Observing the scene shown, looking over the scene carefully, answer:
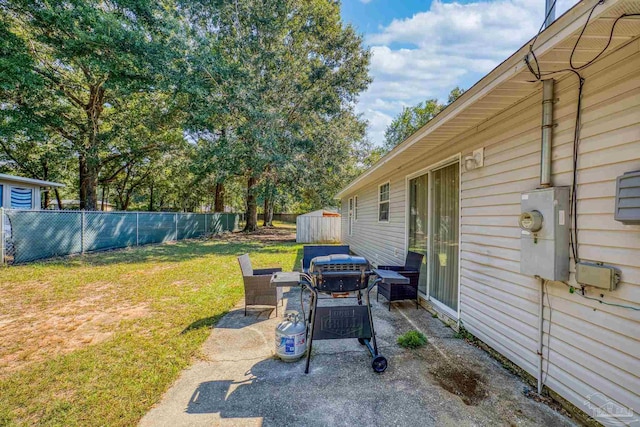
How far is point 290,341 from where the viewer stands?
2746 mm

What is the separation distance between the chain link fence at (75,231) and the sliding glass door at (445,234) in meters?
9.60

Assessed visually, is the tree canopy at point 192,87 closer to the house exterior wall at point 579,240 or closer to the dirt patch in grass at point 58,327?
the dirt patch in grass at point 58,327

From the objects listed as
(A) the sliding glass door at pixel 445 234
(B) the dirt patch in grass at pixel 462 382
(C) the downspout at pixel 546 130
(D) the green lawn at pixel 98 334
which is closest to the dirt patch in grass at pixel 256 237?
(D) the green lawn at pixel 98 334

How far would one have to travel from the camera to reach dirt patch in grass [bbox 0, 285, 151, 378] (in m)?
2.99

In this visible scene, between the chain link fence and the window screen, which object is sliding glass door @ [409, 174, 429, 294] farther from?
the chain link fence

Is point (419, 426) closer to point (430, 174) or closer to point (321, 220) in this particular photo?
point (430, 174)

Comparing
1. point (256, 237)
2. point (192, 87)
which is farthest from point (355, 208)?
point (192, 87)

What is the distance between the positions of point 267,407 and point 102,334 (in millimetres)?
2629

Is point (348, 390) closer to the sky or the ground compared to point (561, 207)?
closer to the ground

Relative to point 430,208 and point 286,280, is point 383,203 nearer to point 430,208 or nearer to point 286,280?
point 430,208

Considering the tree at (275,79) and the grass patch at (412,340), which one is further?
the tree at (275,79)

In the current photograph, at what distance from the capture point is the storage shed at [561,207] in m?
1.73

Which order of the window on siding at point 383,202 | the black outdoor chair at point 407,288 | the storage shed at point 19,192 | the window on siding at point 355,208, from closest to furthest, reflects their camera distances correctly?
the black outdoor chair at point 407,288, the window on siding at point 383,202, the storage shed at point 19,192, the window on siding at point 355,208

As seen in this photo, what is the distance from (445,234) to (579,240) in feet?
6.54
